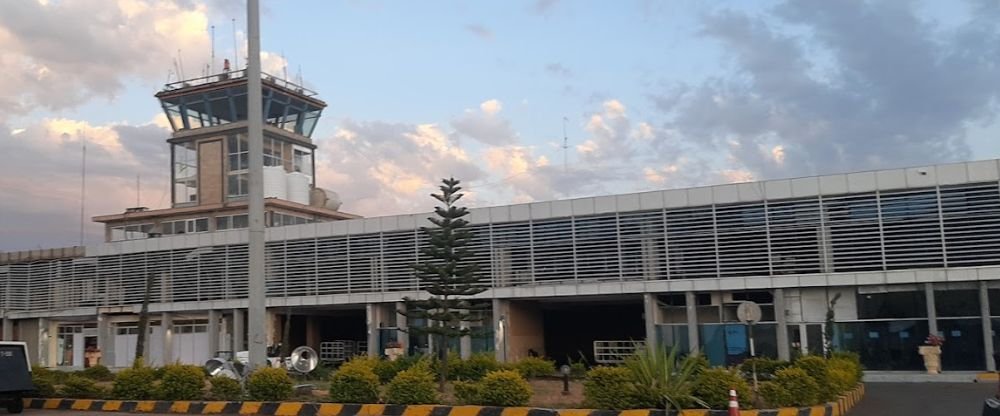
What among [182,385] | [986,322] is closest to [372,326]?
[182,385]

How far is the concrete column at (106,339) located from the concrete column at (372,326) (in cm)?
1360

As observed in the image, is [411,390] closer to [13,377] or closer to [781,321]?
[13,377]

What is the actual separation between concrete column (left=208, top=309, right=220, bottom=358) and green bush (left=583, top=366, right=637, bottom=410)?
85.9ft

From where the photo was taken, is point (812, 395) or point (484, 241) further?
point (484, 241)

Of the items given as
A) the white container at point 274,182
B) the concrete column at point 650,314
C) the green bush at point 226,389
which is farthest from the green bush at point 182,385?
the white container at point 274,182

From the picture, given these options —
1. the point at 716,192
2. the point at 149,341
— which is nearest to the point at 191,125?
the point at 149,341

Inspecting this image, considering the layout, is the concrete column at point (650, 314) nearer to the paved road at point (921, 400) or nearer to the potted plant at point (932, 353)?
the paved road at point (921, 400)

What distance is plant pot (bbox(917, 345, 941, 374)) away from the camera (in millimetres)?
25344

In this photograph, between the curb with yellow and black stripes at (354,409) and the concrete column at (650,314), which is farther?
the concrete column at (650,314)

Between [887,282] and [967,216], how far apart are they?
2800 millimetres

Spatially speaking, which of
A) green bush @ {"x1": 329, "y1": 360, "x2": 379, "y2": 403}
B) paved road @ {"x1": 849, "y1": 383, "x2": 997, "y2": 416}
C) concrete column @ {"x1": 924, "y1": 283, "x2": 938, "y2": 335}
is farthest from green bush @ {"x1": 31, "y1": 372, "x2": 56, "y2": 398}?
concrete column @ {"x1": 924, "y1": 283, "x2": 938, "y2": 335}

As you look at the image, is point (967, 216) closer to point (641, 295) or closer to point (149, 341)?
point (641, 295)

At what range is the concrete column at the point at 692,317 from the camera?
93.4 ft

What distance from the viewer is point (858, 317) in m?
26.8
